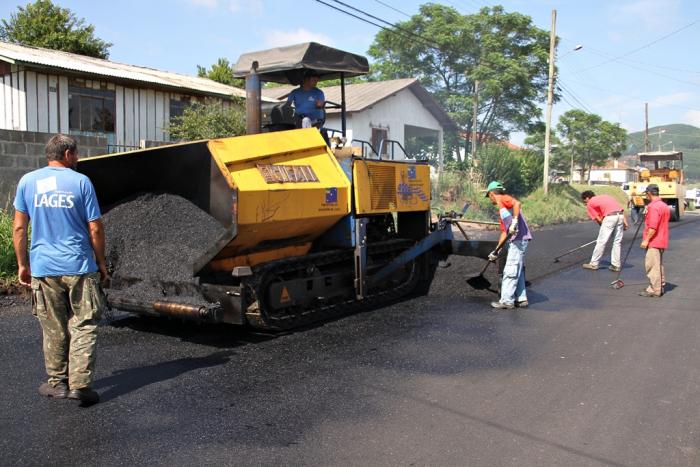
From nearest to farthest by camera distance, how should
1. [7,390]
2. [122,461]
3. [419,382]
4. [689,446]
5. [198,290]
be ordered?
Answer: [122,461], [689,446], [7,390], [419,382], [198,290]

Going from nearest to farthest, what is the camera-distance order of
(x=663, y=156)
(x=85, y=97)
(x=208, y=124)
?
(x=85, y=97) → (x=208, y=124) → (x=663, y=156)

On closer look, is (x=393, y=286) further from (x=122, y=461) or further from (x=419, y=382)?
(x=122, y=461)

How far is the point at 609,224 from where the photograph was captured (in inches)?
406

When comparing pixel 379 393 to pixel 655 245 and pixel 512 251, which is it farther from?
pixel 655 245

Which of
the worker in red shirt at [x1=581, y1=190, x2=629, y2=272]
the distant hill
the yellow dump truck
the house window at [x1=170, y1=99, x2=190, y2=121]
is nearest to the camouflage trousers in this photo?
the worker in red shirt at [x1=581, y1=190, x2=629, y2=272]

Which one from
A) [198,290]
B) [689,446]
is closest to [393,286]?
[198,290]

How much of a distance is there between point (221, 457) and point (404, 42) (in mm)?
30672

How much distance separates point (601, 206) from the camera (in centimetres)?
1064

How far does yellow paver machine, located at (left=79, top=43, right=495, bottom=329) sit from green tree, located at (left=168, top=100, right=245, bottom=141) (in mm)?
7412

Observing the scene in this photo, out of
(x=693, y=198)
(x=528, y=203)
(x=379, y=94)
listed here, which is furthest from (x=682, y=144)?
(x=379, y=94)

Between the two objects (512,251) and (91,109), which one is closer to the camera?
(512,251)

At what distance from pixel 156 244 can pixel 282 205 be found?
4.11 ft

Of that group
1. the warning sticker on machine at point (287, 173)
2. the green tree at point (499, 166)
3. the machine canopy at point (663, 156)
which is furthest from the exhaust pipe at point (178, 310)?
the machine canopy at point (663, 156)

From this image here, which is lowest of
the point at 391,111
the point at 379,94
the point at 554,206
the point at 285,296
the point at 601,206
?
the point at 285,296
